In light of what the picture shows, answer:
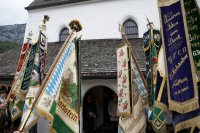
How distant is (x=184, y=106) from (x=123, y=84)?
278 cm

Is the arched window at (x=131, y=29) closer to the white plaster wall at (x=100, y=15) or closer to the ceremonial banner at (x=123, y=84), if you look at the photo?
the white plaster wall at (x=100, y=15)

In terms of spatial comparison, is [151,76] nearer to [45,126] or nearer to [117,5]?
[45,126]

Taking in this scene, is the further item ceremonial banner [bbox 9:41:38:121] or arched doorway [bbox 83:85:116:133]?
arched doorway [bbox 83:85:116:133]

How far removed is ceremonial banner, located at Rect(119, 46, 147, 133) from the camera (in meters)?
6.00

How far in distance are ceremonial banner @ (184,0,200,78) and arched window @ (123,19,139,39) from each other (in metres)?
10.1

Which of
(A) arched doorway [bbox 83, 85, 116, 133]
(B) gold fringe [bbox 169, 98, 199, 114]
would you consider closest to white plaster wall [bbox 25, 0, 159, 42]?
(A) arched doorway [bbox 83, 85, 116, 133]

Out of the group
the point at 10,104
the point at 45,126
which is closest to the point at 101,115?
the point at 45,126

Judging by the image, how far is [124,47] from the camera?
6.53 metres

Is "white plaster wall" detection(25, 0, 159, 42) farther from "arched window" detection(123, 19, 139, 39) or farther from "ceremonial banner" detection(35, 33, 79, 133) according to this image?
"ceremonial banner" detection(35, 33, 79, 133)

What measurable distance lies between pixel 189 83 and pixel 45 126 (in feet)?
24.9

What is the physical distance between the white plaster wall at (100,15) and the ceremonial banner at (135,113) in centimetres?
802

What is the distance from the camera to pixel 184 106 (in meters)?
3.56

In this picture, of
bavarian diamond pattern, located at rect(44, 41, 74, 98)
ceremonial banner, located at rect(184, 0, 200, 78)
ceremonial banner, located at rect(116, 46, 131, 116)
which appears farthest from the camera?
ceremonial banner, located at rect(116, 46, 131, 116)

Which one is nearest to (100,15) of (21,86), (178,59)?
(21,86)
